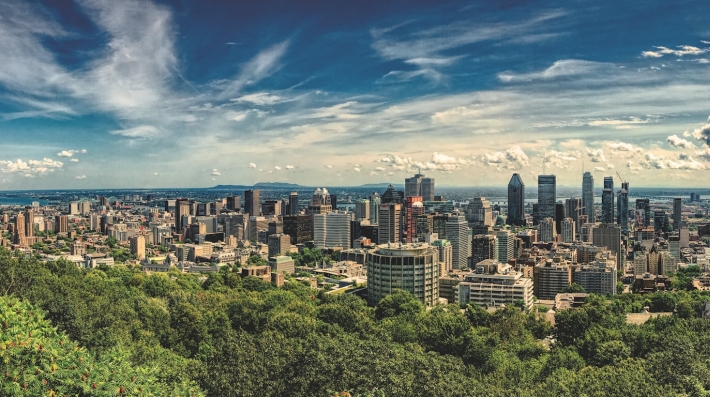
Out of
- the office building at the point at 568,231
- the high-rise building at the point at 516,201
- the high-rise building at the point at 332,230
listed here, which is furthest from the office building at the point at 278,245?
the high-rise building at the point at 516,201

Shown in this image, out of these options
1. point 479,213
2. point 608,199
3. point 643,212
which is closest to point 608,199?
point 608,199

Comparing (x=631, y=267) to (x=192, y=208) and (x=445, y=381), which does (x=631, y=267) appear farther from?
(x=192, y=208)

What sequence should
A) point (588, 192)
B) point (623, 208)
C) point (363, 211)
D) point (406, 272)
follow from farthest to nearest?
point (588, 192) → point (363, 211) → point (623, 208) → point (406, 272)

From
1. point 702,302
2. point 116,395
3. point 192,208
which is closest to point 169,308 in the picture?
point 116,395

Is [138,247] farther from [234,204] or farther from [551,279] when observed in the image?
[234,204]

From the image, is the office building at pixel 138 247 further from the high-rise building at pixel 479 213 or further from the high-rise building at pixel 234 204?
the high-rise building at pixel 234 204

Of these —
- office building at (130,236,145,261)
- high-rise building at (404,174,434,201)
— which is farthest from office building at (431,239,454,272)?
high-rise building at (404,174,434,201)
